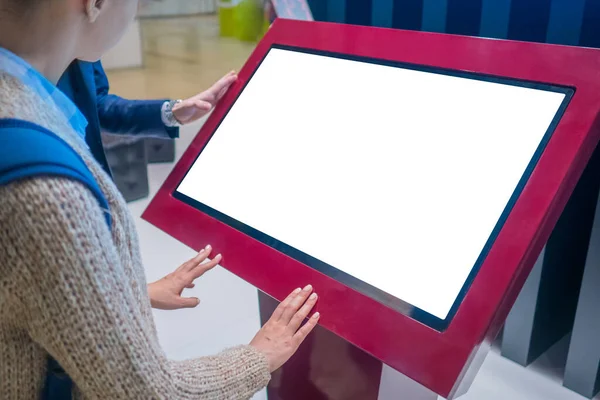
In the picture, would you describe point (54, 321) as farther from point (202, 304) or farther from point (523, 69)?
point (202, 304)

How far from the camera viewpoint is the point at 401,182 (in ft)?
2.55

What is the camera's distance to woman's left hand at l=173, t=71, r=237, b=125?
112 centimetres

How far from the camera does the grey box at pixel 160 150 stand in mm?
2857

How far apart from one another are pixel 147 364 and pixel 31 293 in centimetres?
14

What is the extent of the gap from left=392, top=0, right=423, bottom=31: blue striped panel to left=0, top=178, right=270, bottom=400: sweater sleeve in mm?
1057

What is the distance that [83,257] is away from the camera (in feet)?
1.67

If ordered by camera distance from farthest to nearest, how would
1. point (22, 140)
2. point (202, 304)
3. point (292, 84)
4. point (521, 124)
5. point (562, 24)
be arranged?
point (202, 304)
point (562, 24)
point (292, 84)
point (521, 124)
point (22, 140)

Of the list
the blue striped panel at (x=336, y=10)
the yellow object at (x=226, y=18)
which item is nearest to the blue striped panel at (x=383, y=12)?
the blue striped panel at (x=336, y=10)

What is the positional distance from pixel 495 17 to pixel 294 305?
84cm

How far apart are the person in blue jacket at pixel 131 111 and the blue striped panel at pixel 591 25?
72 cm

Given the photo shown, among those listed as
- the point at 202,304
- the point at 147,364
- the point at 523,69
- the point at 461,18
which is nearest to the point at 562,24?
the point at 461,18

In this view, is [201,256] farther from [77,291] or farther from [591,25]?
[591,25]

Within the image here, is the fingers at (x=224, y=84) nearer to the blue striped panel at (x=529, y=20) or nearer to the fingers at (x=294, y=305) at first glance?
the fingers at (x=294, y=305)

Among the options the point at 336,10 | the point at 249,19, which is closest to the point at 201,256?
the point at 336,10
